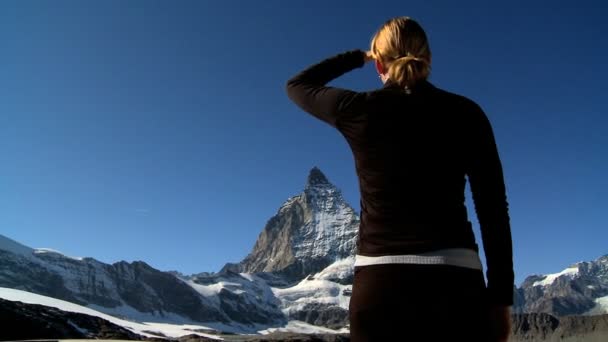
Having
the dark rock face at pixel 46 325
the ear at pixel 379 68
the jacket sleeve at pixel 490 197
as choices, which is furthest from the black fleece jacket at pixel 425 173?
the dark rock face at pixel 46 325

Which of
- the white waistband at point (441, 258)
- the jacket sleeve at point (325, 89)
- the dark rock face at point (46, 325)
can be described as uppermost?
the jacket sleeve at point (325, 89)

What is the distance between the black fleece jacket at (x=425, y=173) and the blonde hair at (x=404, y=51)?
0.16 feet

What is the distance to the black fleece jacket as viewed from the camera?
2.09m

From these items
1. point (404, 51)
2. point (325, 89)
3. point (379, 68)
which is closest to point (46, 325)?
point (325, 89)

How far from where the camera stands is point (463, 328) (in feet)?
6.43

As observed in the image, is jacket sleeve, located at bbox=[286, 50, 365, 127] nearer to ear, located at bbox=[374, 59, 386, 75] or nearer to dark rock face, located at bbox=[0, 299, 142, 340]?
ear, located at bbox=[374, 59, 386, 75]

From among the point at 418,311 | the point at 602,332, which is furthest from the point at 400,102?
the point at 602,332

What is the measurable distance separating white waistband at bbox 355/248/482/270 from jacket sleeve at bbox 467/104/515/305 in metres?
0.14

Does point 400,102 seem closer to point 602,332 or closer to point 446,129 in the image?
point 446,129

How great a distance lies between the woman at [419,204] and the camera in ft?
6.50

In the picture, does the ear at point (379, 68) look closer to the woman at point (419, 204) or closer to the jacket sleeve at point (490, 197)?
the woman at point (419, 204)

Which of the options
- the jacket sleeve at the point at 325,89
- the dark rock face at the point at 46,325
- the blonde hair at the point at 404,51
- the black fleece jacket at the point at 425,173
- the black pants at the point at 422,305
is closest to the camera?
the black pants at the point at 422,305

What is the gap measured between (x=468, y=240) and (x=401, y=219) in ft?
0.90

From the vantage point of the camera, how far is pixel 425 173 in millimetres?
2146
